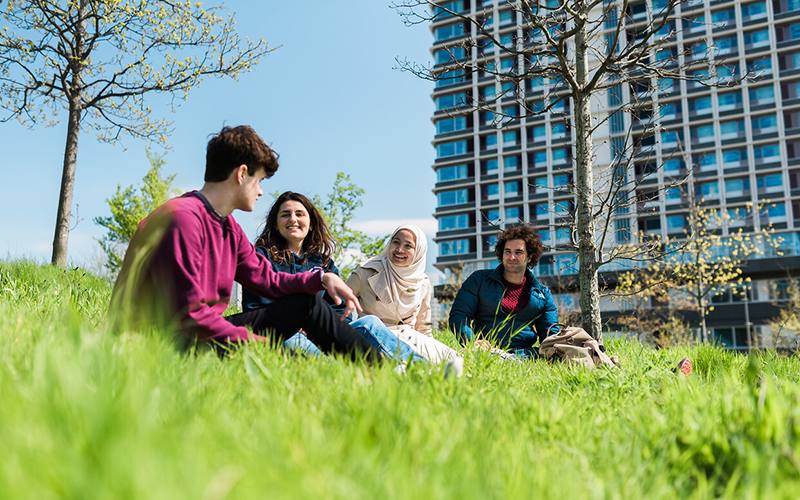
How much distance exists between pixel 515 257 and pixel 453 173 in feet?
171

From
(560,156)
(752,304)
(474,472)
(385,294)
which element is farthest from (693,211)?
(560,156)

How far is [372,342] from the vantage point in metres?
3.36

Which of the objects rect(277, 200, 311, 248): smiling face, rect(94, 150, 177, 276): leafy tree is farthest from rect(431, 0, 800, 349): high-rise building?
rect(277, 200, 311, 248): smiling face

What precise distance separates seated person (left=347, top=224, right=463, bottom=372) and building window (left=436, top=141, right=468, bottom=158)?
53237 mm

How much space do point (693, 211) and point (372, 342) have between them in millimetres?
19267

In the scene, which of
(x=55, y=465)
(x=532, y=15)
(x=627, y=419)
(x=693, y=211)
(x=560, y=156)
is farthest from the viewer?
(x=560, y=156)

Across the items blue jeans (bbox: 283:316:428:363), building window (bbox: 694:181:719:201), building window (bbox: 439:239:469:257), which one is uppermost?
building window (bbox: 694:181:719:201)

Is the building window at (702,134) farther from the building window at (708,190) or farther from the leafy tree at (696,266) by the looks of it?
the leafy tree at (696,266)

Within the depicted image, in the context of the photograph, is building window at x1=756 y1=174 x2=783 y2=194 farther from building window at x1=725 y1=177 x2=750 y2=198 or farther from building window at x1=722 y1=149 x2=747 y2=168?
building window at x1=722 y1=149 x2=747 y2=168

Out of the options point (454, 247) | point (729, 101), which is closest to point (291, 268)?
point (454, 247)

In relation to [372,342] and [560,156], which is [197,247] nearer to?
[372,342]

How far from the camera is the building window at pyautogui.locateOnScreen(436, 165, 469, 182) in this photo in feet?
187

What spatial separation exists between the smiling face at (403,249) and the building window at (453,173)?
173 ft

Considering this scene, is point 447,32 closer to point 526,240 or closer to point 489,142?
point 489,142
